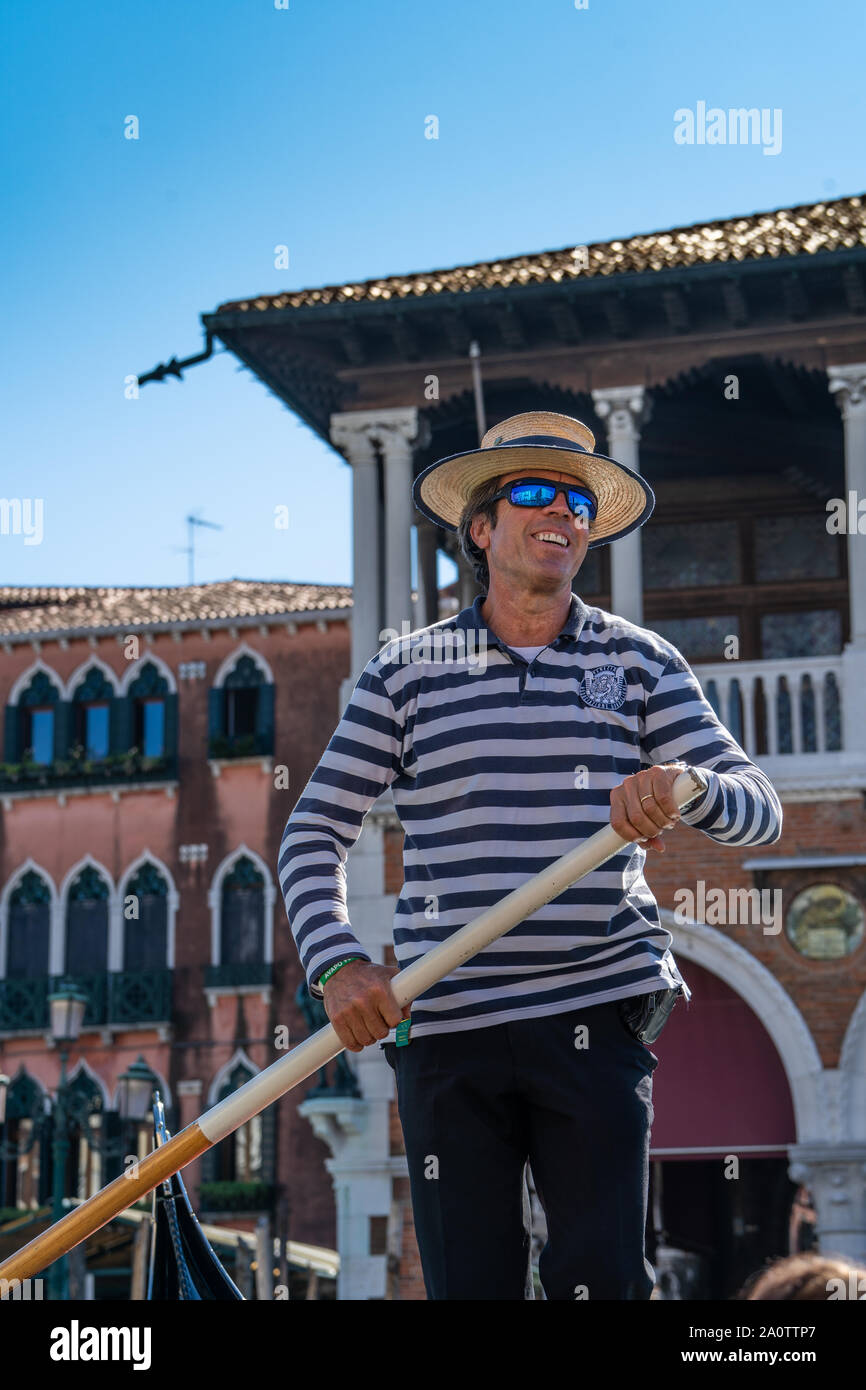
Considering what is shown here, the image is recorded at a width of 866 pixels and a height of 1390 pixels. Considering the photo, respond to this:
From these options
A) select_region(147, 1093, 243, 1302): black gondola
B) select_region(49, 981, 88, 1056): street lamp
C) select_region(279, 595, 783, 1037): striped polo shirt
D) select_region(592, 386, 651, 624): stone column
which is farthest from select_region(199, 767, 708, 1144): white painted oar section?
select_region(49, 981, 88, 1056): street lamp

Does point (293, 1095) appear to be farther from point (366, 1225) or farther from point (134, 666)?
point (366, 1225)

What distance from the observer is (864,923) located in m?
13.1

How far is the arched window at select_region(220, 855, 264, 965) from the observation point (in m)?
25.2

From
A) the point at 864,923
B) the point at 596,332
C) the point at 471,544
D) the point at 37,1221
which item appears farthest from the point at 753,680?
the point at 37,1221

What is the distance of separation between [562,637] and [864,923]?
33.7ft

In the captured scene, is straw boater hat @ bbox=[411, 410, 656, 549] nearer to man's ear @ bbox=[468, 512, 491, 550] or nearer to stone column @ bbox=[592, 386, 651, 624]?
man's ear @ bbox=[468, 512, 491, 550]

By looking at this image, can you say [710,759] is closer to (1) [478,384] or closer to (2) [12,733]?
(1) [478,384]

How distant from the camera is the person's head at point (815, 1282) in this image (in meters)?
2.36

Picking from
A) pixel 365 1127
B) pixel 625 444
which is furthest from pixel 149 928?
pixel 625 444

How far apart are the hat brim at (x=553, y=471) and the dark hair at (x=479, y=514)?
0.05 feet

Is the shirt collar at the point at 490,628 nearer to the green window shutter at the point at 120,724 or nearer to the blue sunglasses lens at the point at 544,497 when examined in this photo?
the blue sunglasses lens at the point at 544,497

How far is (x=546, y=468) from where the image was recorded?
3.33 metres

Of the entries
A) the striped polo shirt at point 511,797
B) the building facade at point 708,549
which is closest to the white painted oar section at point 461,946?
the striped polo shirt at point 511,797

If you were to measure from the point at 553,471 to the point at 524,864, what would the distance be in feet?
2.15
